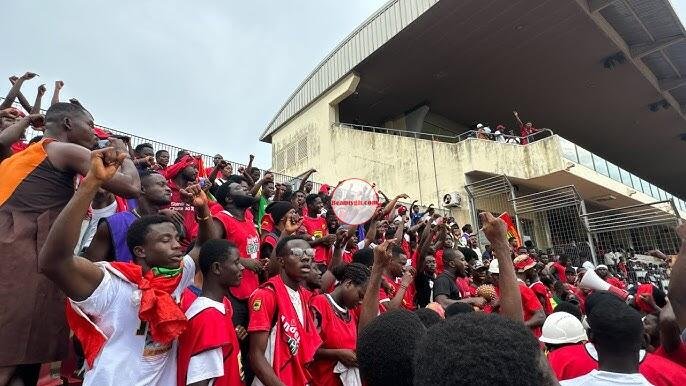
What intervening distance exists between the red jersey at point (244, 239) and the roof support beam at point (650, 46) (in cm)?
1722

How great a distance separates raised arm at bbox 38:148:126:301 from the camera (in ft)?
5.60

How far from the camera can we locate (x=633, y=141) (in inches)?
902

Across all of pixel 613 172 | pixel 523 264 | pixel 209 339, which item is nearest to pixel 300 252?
pixel 209 339

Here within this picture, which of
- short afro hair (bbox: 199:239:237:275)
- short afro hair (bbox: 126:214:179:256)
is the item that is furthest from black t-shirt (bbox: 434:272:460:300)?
short afro hair (bbox: 126:214:179:256)

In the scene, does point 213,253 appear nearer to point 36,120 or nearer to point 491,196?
point 36,120

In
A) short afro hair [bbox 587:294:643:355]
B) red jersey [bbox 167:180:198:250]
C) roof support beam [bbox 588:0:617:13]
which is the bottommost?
short afro hair [bbox 587:294:643:355]

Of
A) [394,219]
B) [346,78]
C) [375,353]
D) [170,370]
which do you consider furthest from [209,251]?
[346,78]

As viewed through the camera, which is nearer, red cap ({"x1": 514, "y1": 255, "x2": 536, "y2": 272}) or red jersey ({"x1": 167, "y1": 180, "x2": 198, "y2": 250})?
red jersey ({"x1": 167, "y1": 180, "x2": 198, "y2": 250})

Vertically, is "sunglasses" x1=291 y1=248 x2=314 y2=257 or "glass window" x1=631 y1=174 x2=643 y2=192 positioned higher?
"glass window" x1=631 y1=174 x2=643 y2=192

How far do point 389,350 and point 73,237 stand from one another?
1238 millimetres

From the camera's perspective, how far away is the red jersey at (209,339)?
84.9 inches

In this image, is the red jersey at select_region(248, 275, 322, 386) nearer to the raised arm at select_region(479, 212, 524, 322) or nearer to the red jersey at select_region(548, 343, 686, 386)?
the raised arm at select_region(479, 212, 524, 322)

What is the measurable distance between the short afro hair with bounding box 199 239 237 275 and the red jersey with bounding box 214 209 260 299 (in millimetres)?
832

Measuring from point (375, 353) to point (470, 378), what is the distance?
564 millimetres
